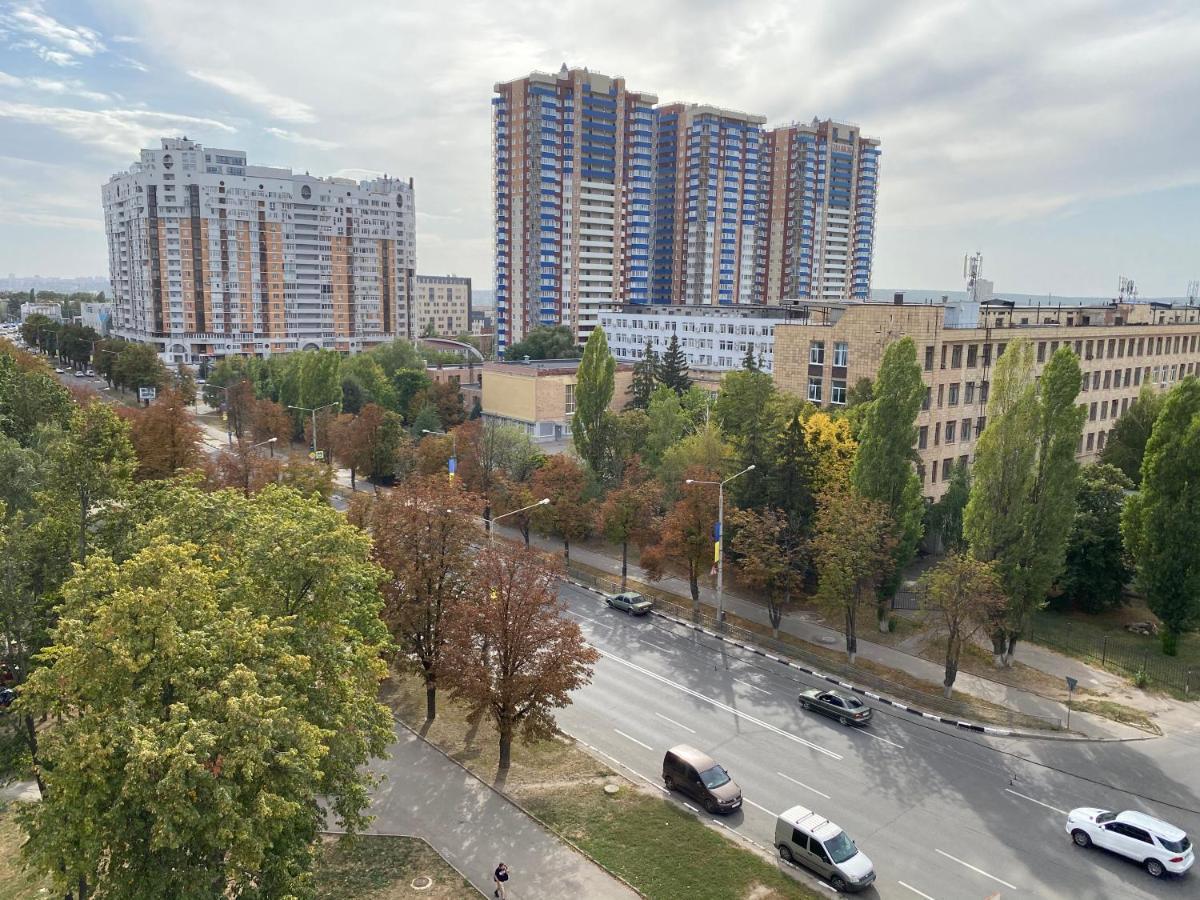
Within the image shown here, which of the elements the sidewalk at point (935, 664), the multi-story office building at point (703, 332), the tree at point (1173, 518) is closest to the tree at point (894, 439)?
the sidewalk at point (935, 664)

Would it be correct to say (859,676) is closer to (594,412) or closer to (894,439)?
(894,439)

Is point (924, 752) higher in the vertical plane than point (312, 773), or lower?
lower

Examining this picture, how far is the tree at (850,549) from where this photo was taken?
35500mm

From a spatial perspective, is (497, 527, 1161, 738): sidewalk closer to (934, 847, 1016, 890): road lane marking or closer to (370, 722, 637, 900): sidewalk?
(934, 847, 1016, 890): road lane marking

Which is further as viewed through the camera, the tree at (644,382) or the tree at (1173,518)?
the tree at (644,382)

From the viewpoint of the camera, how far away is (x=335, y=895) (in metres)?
21.2

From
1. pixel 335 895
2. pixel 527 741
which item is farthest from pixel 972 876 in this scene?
pixel 335 895

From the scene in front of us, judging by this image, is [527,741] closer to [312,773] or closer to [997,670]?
[312,773]

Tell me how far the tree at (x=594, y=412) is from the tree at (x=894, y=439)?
2325 centimetres

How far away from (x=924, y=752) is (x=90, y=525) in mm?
28896

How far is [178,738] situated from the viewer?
14.9 meters

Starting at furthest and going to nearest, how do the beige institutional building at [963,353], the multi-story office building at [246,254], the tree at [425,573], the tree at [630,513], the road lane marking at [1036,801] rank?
the multi-story office building at [246,254]
the beige institutional building at [963,353]
the tree at [630,513]
the tree at [425,573]
the road lane marking at [1036,801]

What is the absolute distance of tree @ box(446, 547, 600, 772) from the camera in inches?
1066

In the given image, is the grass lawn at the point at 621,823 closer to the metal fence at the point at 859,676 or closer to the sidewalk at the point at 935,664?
the metal fence at the point at 859,676
